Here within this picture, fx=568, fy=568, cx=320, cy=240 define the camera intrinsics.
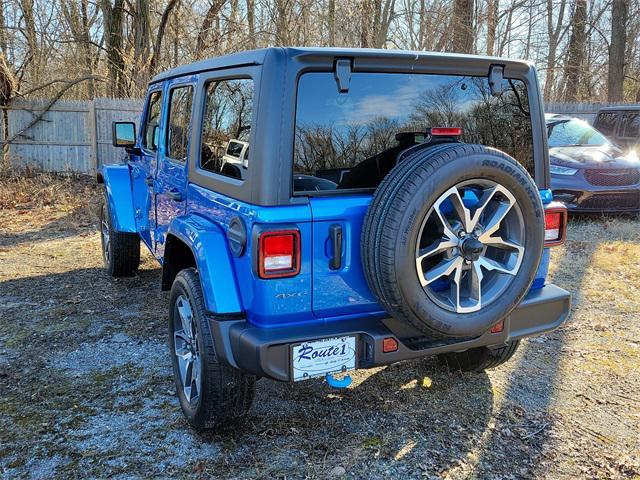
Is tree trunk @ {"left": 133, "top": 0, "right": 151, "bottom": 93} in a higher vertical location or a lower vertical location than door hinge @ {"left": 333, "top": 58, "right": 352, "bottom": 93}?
higher

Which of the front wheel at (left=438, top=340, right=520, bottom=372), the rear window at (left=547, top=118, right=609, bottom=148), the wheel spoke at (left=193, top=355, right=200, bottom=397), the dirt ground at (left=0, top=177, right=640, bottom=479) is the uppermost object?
the rear window at (left=547, top=118, right=609, bottom=148)

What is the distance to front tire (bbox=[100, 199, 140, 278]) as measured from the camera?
5594 millimetres

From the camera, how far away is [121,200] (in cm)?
516

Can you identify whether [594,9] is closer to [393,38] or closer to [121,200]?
[393,38]

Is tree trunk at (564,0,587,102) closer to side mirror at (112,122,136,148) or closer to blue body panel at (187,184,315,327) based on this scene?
side mirror at (112,122,136,148)

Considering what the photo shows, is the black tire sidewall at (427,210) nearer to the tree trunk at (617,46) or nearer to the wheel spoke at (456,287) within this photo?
the wheel spoke at (456,287)

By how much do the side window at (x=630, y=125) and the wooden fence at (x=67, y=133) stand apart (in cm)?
996

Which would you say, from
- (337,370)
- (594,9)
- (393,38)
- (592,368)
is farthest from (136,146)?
(594,9)

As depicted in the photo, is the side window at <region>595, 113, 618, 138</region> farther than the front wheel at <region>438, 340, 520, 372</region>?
Yes

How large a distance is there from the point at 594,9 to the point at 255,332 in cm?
2708

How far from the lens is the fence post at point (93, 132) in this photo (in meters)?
12.5

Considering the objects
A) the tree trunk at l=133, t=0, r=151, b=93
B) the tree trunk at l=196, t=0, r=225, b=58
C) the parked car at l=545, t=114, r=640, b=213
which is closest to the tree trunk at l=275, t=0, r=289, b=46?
the tree trunk at l=196, t=0, r=225, b=58

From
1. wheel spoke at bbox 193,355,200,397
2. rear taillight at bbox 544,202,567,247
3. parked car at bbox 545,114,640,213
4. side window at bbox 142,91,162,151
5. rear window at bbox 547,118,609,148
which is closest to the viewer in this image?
wheel spoke at bbox 193,355,200,397

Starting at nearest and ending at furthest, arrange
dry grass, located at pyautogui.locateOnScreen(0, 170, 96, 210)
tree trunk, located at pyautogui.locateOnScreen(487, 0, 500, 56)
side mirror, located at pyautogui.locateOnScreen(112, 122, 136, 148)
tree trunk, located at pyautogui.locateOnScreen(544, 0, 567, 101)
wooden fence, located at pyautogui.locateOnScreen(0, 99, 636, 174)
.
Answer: side mirror, located at pyautogui.locateOnScreen(112, 122, 136, 148) < dry grass, located at pyautogui.locateOnScreen(0, 170, 96, 210) < wooden fence, located at pyautogui.locateOnScreen(0, 99, 636, 174) < tree trunk, located at pyautogui.locateOnScreen(487, 0, 500, 56) < tree trunk, located at pyautogui.locateOnScreen(544, 0, 567, 101)
